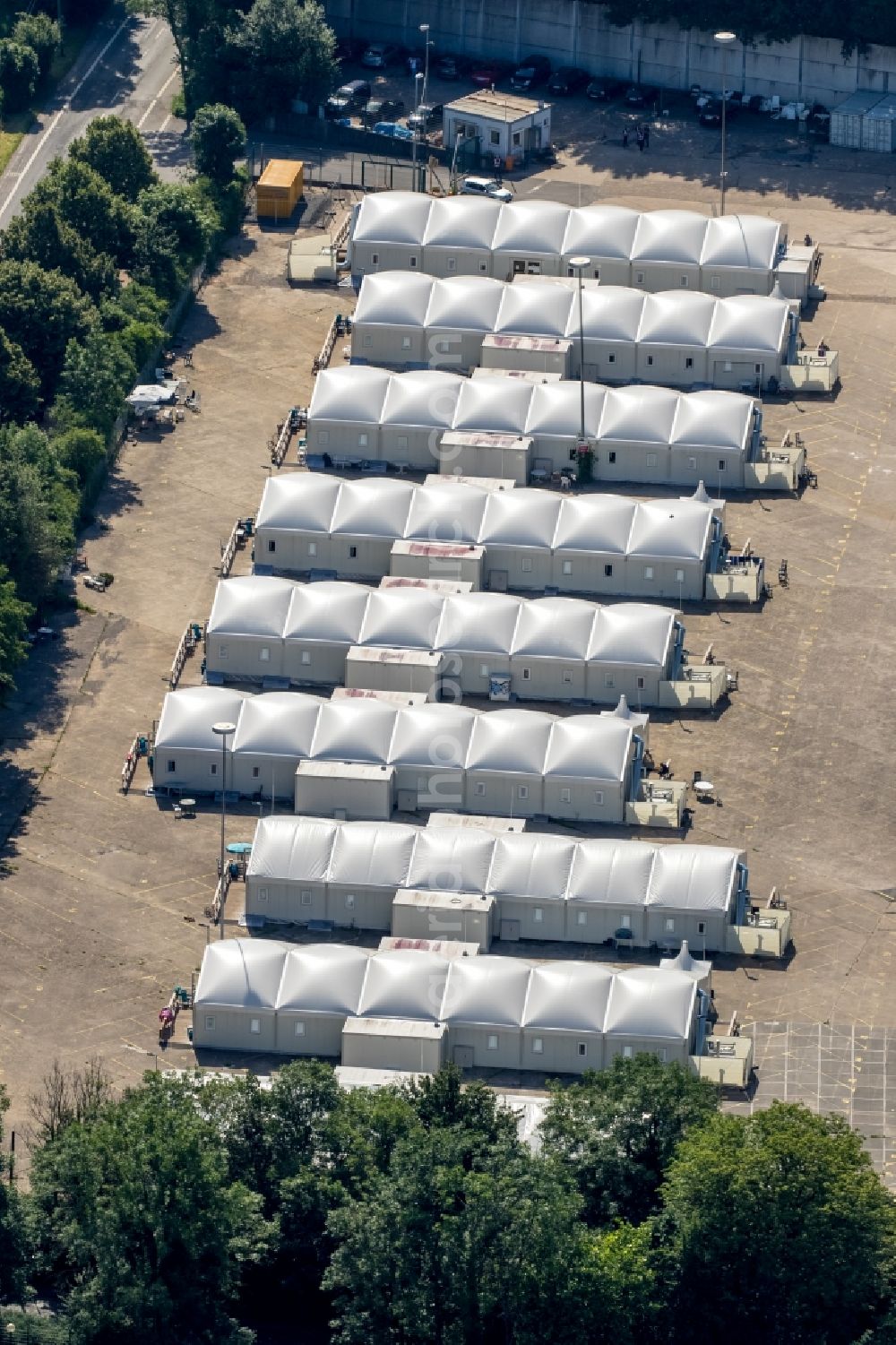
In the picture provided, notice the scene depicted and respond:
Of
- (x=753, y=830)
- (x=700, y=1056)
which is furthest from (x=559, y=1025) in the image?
(x=753, y=830)

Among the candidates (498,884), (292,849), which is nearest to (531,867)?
(498,884)

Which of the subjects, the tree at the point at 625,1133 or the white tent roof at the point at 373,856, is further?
the white tent roof at the point at 373,856

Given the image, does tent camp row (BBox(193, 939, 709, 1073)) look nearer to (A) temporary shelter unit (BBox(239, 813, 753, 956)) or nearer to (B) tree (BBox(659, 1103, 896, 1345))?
(A) temporary shelter unit (BBox(239, 813, 753, 956))

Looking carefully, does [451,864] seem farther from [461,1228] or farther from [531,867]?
[461,1228]

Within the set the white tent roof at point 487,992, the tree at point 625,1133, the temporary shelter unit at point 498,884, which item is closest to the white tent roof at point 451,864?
the temporary shelter unit at point 498,884

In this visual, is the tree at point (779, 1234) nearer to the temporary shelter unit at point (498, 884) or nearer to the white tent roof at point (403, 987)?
the white tent roof at point (403, 987)
